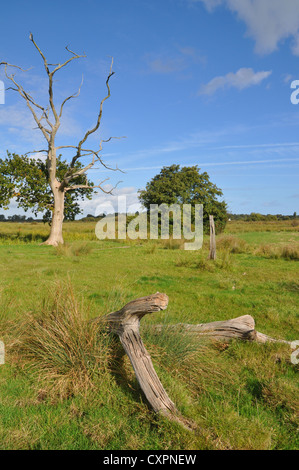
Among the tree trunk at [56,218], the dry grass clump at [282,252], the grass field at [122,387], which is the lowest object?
the grass field at [122,387]

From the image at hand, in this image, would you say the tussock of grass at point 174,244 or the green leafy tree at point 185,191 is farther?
the green leafy tree at point 185,191

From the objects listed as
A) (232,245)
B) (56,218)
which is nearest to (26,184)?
Result: (56,218)

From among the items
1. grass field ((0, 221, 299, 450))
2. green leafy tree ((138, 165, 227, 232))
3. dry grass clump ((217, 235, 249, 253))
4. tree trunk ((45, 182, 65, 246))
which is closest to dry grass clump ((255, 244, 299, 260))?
dry grass clump ((217, 235, 249, 253))

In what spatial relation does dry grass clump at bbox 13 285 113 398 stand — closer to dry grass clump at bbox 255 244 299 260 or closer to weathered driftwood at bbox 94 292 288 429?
weathered driftwood at bbox 94 292 288 429

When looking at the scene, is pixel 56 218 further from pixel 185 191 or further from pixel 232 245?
pixel 185 191

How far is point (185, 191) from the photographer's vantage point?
38.5m

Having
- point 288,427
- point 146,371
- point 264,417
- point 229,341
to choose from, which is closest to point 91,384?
point 146,371

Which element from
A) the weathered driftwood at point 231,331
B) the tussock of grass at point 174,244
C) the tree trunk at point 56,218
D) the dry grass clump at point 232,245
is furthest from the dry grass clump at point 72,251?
the weathered driftwood at point 231,331

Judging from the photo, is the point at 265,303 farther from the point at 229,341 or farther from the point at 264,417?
the point at 264,417

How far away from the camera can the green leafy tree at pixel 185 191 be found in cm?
3775

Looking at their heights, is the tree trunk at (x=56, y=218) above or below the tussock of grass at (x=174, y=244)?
above

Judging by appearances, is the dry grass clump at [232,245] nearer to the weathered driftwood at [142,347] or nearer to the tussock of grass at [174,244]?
the tussock of grass at [174,244]

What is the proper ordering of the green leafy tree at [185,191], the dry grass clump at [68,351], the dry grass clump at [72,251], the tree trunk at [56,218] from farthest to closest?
the green leafy tree at [185,191] → the tree trunk at [56,218] → the dry grass clump at [72,251] → the dry grass clump at [68,351]

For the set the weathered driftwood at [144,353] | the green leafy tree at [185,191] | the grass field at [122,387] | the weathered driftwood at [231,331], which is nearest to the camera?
the grass field at [122,387]
